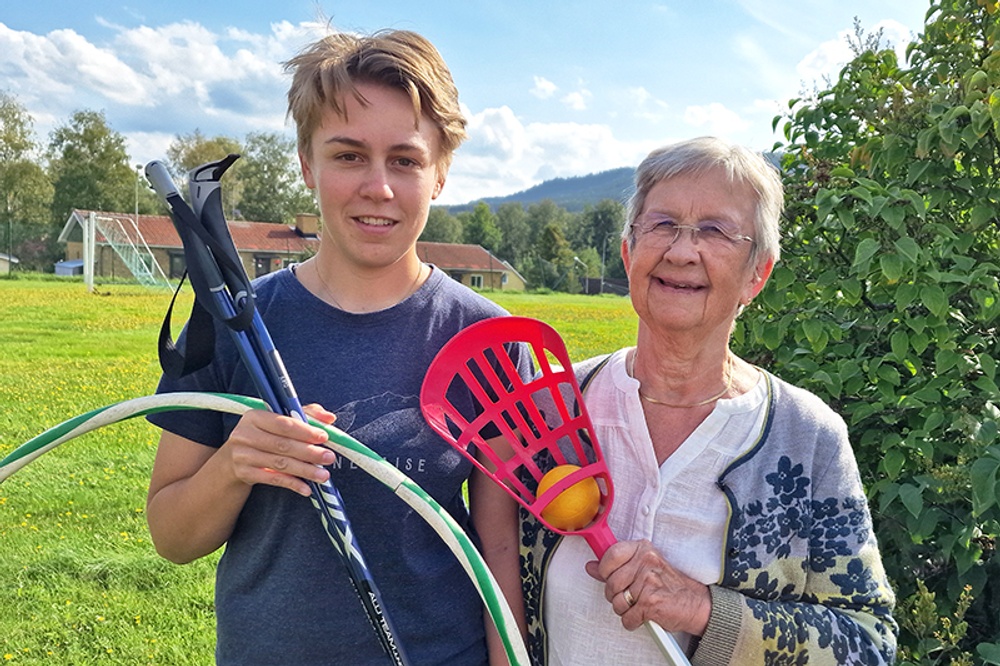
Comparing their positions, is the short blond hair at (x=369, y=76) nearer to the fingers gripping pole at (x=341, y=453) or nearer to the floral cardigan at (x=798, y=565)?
the fingers gripping pole at (x=341, y=453)

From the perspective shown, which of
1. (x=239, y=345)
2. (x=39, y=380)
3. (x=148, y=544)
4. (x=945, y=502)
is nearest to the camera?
(x=239, y=345)

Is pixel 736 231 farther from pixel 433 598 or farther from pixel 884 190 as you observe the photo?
pixel 433 598

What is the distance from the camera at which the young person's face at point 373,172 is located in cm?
136

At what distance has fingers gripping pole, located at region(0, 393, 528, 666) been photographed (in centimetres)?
122

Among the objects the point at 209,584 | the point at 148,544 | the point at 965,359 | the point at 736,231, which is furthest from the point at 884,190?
the point at 148,544

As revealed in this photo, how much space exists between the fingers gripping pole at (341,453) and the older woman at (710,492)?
0.23m

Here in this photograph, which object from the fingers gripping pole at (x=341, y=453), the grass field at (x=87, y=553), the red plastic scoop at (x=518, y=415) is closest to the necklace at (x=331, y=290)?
the red plastic scoop at (x=518, y=415)

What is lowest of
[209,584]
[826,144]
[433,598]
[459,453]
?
[209,584]

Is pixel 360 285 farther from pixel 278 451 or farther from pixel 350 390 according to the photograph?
pixel 278 451

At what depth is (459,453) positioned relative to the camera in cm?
151

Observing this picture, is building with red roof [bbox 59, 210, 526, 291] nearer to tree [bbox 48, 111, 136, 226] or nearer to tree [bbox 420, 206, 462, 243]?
tree [bbox 48, 111, 136, 226]

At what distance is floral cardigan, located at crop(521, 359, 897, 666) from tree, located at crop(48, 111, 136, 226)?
52.6 metres

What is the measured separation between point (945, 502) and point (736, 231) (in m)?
1.10

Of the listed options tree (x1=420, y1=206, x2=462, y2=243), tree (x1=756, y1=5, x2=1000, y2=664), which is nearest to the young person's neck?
tree (x1=756, y1=5, x2=1000, y2=664)
